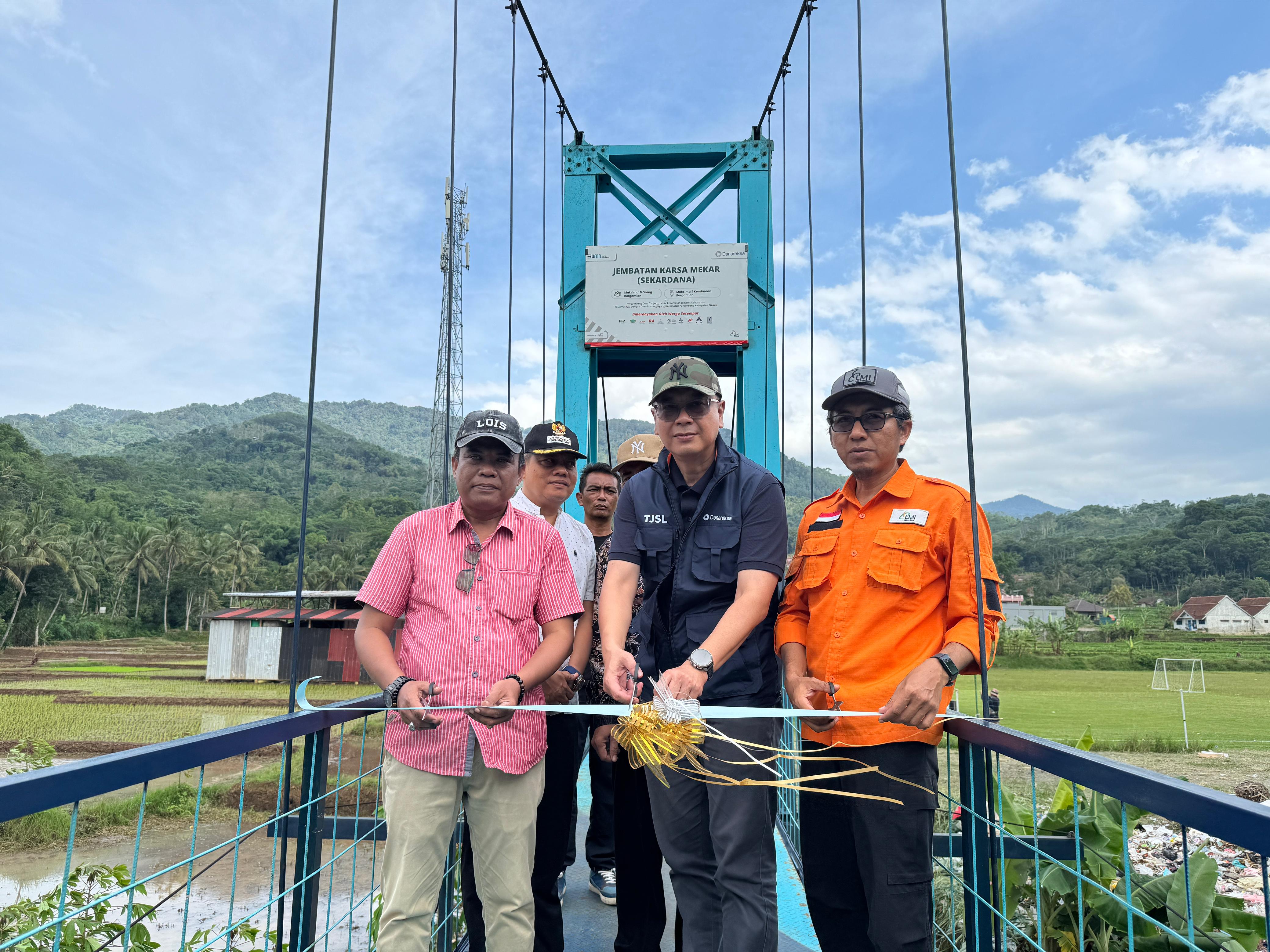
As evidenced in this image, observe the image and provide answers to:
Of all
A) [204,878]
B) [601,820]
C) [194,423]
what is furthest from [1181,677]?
[194,423]

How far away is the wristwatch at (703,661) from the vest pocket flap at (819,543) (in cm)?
44

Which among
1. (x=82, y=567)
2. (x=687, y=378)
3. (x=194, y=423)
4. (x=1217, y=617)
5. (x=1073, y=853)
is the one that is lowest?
(x=1217, y=617)

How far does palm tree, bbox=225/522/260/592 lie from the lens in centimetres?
6844

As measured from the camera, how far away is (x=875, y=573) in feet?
5.69

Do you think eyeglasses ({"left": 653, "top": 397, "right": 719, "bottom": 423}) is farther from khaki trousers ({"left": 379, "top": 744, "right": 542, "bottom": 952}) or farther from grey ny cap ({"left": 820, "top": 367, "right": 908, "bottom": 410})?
khaki trousers ({"left": 379, "top": 744, "right": 542, "bottom": 952})

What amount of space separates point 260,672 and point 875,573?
2033 inches

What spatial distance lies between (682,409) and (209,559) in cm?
7577

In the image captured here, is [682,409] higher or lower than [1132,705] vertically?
higher

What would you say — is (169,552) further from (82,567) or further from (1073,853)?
(1073,853)

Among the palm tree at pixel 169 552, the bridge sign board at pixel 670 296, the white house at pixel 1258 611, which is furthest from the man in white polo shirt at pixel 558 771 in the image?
the white house at pixel 1258 611

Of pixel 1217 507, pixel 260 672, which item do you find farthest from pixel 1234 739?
pixel 260 672

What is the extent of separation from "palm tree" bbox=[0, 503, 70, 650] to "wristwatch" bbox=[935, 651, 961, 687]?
67.1 m

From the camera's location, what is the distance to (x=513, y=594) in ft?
6.36

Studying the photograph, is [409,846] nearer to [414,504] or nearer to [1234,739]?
[1234,739]
